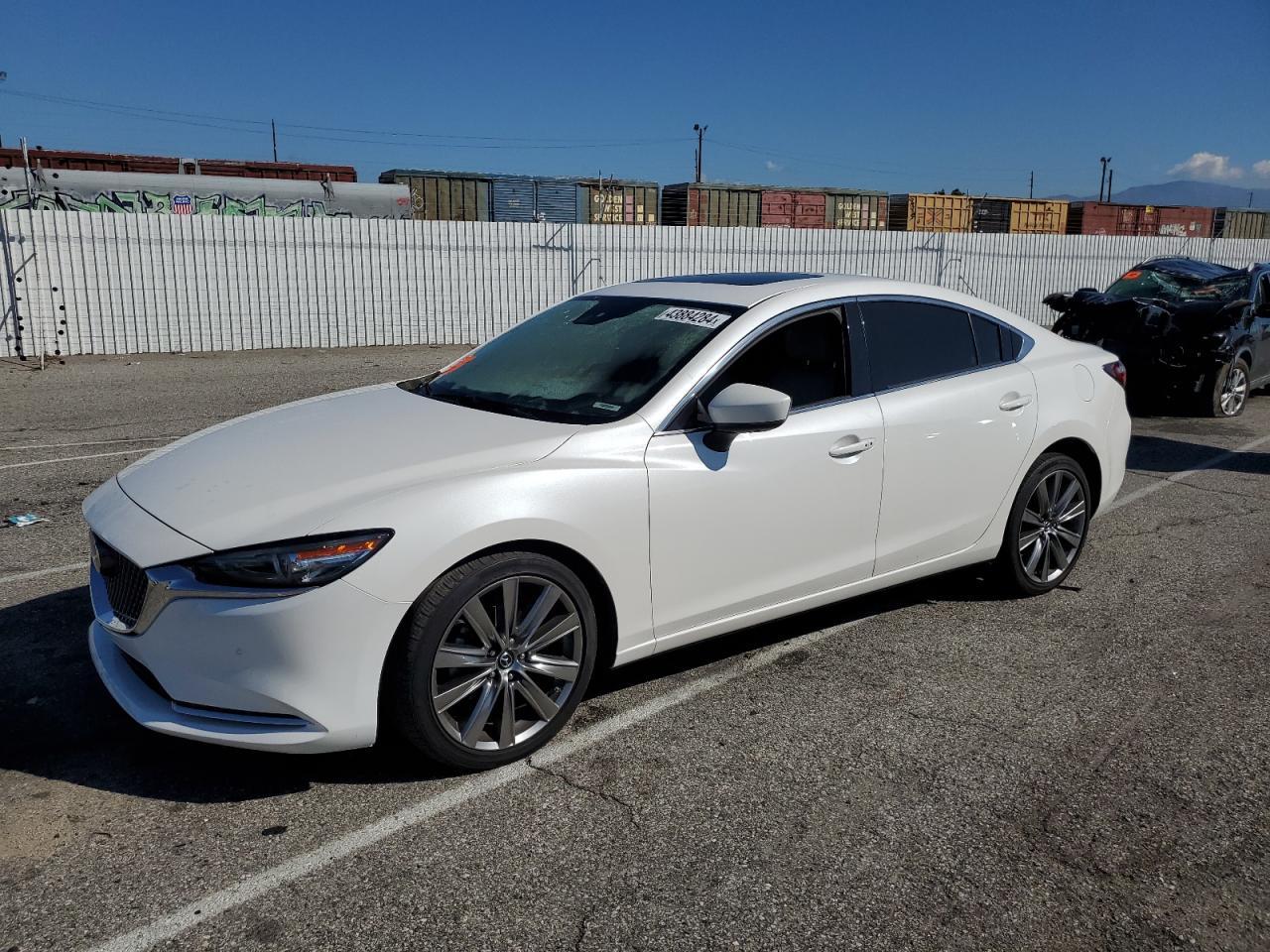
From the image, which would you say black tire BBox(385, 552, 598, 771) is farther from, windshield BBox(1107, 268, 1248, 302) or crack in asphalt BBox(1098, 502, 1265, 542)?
windshield BBox(1107, 268, 1248, 302)

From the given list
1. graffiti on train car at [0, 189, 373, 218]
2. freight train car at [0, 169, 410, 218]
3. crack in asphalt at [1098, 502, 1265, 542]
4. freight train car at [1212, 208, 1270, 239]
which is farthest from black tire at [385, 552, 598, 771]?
freight train car at [1212, 208, 1270, 239]

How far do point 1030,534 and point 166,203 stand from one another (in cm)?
2209

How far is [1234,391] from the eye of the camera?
11508mm

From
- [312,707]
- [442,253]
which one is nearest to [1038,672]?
[312,707]

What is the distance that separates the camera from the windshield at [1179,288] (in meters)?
11.8

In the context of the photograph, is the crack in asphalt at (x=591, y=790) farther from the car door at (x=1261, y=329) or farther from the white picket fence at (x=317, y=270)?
the white picket fence at (x=317, y=270)

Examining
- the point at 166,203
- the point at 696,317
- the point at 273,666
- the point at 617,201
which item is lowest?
the point at 273,666

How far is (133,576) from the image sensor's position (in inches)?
123

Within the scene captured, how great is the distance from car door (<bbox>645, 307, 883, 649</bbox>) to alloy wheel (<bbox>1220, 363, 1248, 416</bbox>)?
9067mm

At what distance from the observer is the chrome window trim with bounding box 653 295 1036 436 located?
374 centimetres

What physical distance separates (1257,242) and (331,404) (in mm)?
31376

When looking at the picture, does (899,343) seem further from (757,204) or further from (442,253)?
(757,204)

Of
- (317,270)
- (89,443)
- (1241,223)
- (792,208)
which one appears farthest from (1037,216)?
(89,443)

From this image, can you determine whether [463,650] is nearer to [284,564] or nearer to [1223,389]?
[284,564]
